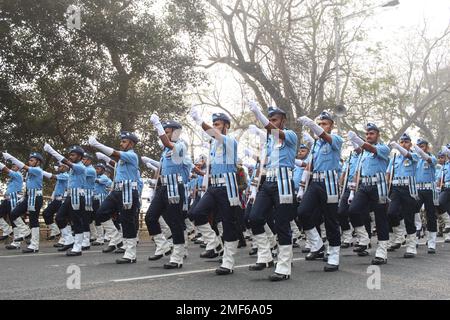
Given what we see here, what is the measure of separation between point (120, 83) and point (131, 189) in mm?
10449

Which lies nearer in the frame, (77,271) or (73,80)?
(77,271)

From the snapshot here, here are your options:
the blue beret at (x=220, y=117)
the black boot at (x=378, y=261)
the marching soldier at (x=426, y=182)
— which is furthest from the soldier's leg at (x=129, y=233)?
the marching soldier at (x=426, y=182)

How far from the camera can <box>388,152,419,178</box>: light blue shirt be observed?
1148cm

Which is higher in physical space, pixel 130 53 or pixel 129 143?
pixel 130 53

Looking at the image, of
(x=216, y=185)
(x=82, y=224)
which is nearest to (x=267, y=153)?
(x=216, y=185)

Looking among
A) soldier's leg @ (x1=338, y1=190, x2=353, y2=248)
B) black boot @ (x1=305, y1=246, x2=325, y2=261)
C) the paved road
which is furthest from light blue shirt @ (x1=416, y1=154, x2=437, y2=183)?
black boot @ (x1=305, y1=246, x2=325, y2=261)

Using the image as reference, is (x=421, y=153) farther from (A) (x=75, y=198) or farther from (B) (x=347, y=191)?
(A) (x=75, y=198)

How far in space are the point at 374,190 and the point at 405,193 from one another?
2039 mm

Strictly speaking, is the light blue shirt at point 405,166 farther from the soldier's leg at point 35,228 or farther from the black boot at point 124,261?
the soldier's leg at point 35,228

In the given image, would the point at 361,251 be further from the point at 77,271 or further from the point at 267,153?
the point at 77,271

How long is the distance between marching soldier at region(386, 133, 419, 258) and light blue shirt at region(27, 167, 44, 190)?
7667 millimetres

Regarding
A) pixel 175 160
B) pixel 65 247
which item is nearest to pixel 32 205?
pixel 65 247
